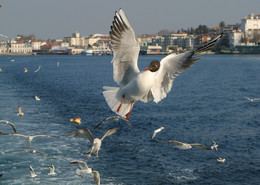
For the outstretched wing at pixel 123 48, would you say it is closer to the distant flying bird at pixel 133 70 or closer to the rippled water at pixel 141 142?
the distant flying bird at pixel 133 70

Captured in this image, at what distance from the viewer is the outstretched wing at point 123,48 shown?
21.2 ft

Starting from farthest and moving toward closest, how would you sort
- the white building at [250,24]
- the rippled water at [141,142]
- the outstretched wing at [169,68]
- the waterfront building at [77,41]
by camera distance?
the waterfront building at [77,41] < the white building at [250,24] < the rippled water at [141,142] < the outstretched wing at [169,68]

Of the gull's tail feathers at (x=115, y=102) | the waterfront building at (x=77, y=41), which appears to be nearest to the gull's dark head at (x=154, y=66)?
the gull's tail feathers at (x=115, y=102)

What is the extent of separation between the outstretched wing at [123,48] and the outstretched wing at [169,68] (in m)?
0.50

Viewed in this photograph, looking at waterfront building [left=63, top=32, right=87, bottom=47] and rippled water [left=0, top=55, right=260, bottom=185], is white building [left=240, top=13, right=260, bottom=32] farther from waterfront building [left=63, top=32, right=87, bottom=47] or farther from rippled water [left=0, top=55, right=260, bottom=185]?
rippled water [left=0, top=55, right=260, bottom=185]

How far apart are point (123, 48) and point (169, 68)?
95cm

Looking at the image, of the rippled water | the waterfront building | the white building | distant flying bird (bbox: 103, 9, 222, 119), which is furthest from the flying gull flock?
the waterfront building

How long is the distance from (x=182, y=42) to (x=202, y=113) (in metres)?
126

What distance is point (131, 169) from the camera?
38.3ft

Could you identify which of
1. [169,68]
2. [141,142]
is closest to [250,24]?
[141,142]

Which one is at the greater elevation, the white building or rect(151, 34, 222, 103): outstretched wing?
the white building

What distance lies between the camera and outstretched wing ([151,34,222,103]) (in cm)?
689

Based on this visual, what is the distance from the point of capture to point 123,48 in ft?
22.2

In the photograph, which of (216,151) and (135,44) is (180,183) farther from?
(135,44)
